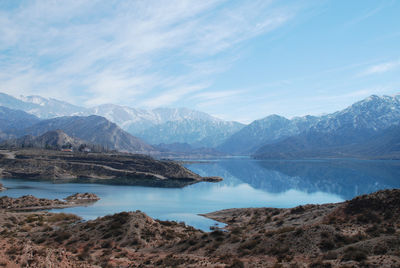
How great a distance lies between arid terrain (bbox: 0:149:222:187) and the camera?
5531 inches

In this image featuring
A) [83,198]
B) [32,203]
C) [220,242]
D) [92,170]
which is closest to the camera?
[220,242]

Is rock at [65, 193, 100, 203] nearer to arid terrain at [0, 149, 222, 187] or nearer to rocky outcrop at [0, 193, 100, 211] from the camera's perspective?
rocky outcrop at [0, 193, 100, 211]

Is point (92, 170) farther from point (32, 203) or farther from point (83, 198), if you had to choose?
point (32, 203)

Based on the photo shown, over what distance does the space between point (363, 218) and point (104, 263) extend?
27142mm

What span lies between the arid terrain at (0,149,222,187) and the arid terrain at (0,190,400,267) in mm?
90122

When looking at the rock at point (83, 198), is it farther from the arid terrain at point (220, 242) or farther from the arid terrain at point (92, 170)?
the arid terrain at point (92, 170)

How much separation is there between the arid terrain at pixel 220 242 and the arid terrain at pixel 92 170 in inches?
3548

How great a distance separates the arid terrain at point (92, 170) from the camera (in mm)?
140500

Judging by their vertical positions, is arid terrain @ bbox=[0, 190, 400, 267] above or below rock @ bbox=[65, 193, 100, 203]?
above

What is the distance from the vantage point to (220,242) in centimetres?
3453

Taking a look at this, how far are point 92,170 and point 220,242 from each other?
433ft

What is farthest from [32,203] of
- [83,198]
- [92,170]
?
[92,170]

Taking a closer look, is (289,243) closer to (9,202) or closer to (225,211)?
(225,211)

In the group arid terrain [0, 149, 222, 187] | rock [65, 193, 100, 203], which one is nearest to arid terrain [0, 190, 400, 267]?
rock [65, 193, 100, 203]
